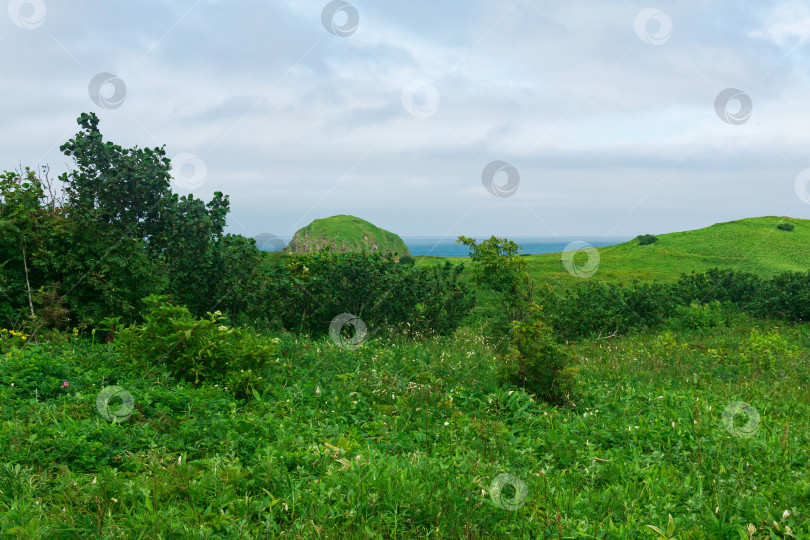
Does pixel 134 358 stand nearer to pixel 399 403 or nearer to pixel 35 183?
pixel 399 403

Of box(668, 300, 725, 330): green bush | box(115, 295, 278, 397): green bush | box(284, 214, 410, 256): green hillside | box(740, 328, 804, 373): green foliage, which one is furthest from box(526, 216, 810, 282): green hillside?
box(284, 214, 410, 256): green hillside

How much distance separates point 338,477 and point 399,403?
2218mm

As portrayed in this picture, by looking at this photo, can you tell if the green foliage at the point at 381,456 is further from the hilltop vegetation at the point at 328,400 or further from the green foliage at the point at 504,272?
the green foliage at the point at 504,272

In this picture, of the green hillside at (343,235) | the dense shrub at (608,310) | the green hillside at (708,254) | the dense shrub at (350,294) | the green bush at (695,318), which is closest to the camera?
the dense shrub at (350,294)

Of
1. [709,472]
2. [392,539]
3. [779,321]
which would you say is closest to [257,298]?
[392,539]

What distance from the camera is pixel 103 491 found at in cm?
357
